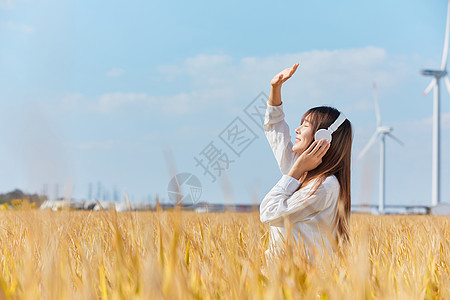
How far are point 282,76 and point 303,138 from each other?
1.35 ft

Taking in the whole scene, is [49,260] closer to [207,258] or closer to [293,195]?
[207,258]

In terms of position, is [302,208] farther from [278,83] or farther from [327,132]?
[278,83]

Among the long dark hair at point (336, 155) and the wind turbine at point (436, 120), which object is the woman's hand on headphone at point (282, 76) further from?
the wind turbine at point (436, 120)

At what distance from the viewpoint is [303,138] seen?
2701 mm

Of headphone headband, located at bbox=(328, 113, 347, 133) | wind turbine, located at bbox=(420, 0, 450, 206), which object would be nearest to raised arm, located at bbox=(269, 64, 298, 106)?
headphone headband, located at bbox=(328, 113, 347, 133)

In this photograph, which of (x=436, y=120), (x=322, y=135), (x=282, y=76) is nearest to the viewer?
(x=322, y=135)

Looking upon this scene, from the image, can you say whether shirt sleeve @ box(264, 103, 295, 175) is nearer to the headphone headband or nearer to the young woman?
the young woman

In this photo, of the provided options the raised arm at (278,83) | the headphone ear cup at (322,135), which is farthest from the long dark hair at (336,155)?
the raised arm at (278,83)

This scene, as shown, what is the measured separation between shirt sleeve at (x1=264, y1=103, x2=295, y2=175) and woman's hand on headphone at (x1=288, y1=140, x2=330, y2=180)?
47 cm

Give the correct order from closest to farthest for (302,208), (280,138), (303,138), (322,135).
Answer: (302,208), (322,135), (303,138), (280,138)

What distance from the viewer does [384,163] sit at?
23.0 meters

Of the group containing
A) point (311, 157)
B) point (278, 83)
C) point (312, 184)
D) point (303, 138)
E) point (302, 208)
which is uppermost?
point (278, 83)

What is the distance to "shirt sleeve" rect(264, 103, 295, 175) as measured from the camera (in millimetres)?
3016

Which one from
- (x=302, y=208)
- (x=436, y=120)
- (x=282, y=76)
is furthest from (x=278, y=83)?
(x=436, y=120)
